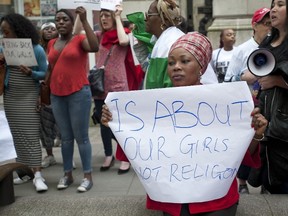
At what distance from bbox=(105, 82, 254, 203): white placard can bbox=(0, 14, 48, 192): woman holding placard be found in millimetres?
2331

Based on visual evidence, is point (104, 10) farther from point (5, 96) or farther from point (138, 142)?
point (138, 142)

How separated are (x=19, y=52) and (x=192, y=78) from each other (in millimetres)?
2327

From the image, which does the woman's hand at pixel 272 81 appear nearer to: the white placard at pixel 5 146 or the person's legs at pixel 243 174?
the person's legs at pixel 243 174

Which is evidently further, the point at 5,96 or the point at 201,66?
the point at 5,96

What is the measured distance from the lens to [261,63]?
2586 mm

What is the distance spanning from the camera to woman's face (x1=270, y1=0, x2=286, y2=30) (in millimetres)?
2802

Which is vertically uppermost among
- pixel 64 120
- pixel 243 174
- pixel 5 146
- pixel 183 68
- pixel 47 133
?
pixel 183 68

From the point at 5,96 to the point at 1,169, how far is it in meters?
1.62

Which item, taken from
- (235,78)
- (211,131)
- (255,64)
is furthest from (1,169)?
(235,78)

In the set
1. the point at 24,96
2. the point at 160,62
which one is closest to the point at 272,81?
the point at 160,62

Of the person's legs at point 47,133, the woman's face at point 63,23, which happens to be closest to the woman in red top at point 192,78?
the woman's face at point 63,23

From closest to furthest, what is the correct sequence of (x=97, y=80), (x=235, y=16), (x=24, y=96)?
(x=24, y=96)
(x=97, y=80)
(x=235, y=16)

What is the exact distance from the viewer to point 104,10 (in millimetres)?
5180

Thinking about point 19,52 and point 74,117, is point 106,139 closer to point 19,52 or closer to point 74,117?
point 74,117
